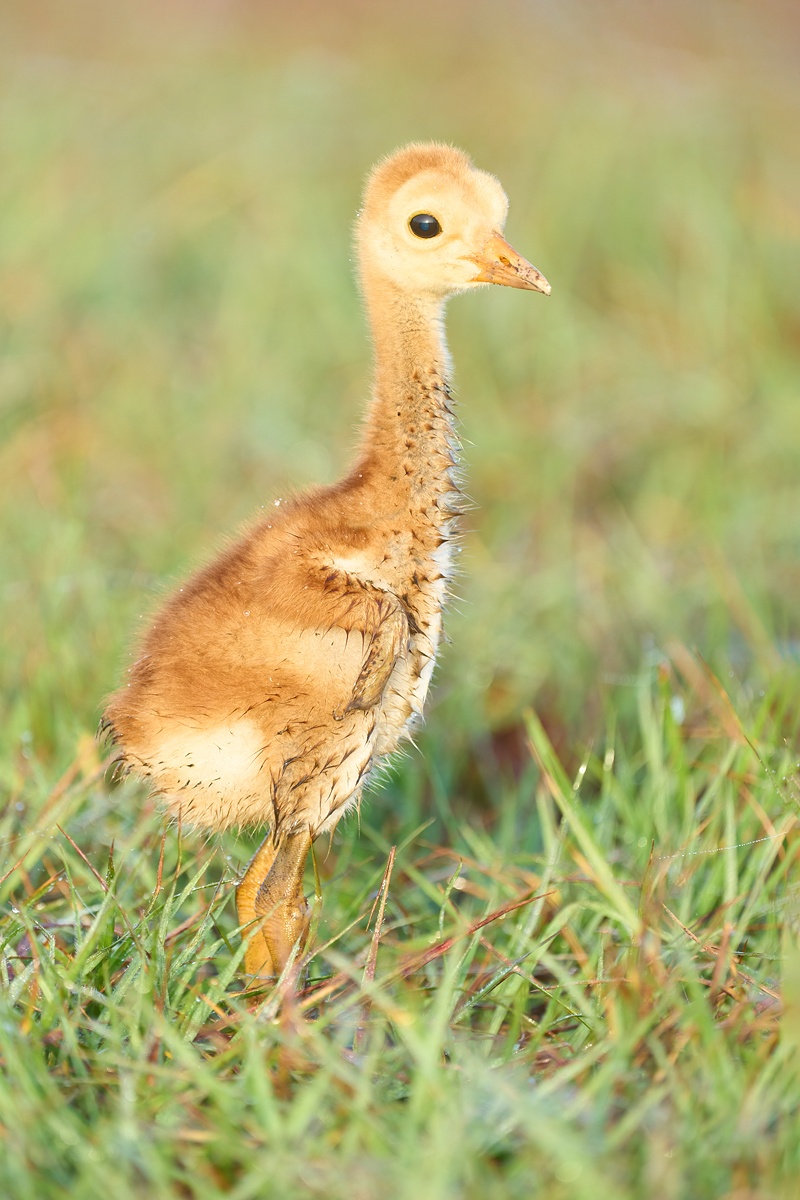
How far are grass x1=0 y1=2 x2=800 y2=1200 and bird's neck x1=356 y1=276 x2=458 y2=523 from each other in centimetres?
64

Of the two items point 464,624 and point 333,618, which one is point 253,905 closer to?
point 333,618

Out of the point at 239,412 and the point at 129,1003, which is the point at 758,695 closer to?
the point at 129,1003

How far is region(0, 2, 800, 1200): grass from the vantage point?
191 centimetres

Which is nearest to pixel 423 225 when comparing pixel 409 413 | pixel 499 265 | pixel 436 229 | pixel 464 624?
pixel 436 229

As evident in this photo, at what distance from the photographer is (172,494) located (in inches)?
184

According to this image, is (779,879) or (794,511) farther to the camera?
(794,511)

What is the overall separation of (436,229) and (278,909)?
126cm

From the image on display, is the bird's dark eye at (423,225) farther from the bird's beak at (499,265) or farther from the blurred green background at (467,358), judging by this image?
the blurred green background at (467,358)

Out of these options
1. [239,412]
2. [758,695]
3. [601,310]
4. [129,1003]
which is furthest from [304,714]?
[601,310]

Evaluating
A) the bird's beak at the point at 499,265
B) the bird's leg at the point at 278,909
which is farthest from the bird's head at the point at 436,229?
the bird's leg at the point at 278,909

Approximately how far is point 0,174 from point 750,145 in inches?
133

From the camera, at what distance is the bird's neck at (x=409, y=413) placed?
7.95 feet

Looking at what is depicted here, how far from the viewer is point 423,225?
2.57m

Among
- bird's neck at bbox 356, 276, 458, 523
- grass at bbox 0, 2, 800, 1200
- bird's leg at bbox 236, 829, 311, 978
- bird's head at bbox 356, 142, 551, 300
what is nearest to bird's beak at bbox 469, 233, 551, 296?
bird's head at bbox 356, 142, 551, 300
